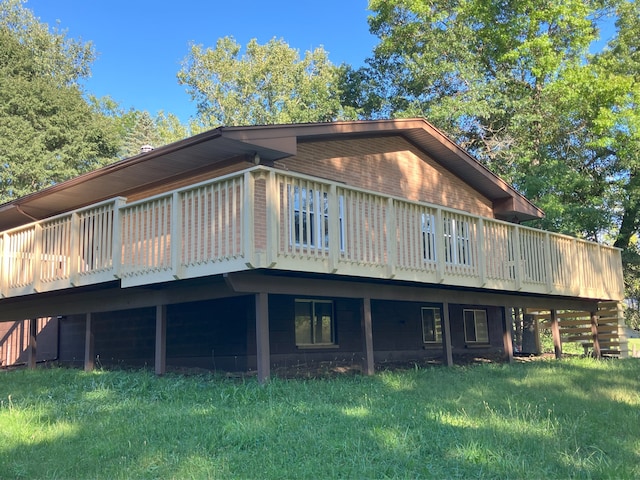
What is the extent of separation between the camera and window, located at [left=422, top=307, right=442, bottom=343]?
16641 mm

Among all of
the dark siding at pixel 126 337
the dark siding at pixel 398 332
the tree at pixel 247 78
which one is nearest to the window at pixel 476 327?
the dark siding at pixel 398 332

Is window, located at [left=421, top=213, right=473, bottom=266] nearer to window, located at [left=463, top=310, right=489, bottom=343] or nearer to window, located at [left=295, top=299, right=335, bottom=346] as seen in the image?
window, located at [left=295, top=299, right=335, bottom=346]

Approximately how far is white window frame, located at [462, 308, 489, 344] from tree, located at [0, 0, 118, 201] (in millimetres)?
22269

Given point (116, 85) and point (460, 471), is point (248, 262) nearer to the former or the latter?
point (460, 471)

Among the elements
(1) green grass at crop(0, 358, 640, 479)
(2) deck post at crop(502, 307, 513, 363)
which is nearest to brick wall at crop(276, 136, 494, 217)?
(2) deck post at crop(502, 307, 513, 363)

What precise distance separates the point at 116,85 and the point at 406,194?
42.9 meters

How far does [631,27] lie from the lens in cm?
2464

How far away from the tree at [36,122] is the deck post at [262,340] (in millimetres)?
24920

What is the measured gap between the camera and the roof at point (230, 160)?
10812mm

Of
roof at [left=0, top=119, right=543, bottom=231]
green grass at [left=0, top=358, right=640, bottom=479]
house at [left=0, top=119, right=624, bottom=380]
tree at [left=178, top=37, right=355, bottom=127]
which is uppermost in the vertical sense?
tree at [left=178, top=37, right=355, bottom=127]

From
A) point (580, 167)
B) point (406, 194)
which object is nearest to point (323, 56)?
point (580, 167)

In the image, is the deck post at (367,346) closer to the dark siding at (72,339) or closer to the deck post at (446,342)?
the deck post at (446,342)

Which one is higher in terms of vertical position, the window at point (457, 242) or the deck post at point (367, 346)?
the window at point (457, 242)

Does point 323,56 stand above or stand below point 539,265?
above
